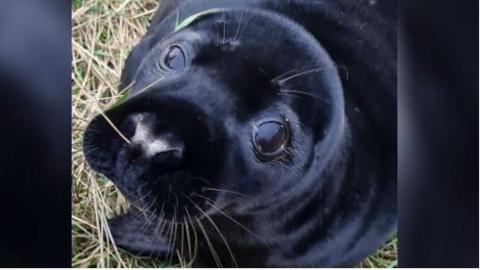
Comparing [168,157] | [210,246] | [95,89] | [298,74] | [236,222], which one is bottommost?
[210,246]

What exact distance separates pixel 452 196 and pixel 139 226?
164 centimetres

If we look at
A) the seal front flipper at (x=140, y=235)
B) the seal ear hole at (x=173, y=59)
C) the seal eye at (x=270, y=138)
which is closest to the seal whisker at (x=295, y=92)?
the seal eye at (x=270, y=138)

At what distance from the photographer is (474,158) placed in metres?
4.00

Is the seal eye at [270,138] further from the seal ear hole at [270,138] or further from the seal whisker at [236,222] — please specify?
the seal whisker at [236,222]

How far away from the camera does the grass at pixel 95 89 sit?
11.7 feet

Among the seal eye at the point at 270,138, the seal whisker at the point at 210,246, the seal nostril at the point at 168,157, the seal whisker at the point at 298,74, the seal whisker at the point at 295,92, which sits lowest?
the seal whisker at the point at 210,246

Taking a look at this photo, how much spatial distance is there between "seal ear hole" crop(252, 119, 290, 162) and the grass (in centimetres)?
68

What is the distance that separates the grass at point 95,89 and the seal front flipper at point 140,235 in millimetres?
43

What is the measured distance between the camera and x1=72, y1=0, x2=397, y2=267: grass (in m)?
3.58

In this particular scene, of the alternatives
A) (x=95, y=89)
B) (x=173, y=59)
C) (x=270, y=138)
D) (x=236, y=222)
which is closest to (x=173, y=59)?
(x=173, y=59)

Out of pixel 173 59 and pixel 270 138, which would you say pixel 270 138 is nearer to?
pixel 270 138

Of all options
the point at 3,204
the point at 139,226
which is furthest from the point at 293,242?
the point at 3,204

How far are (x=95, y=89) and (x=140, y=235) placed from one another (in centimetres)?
74

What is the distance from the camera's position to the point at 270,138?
353cm
